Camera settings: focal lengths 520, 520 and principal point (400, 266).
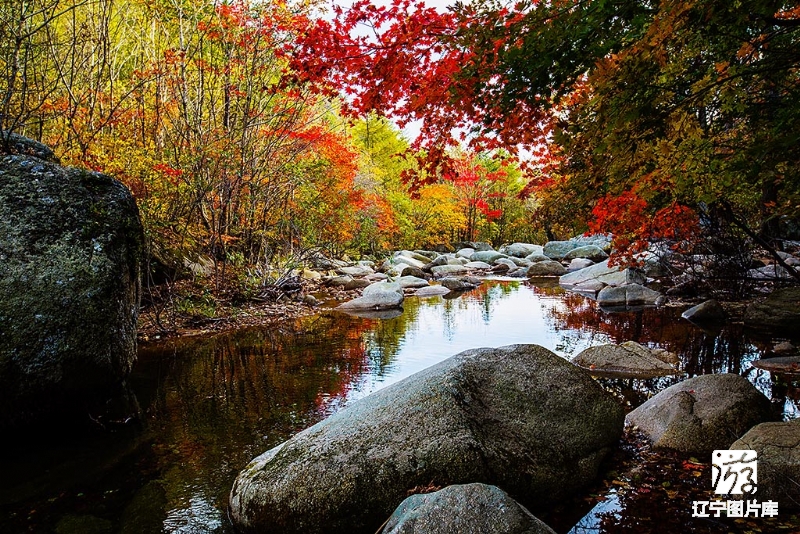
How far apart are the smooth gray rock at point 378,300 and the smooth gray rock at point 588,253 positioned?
44.2ft

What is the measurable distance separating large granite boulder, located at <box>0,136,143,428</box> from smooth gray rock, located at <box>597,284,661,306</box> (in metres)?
11.9

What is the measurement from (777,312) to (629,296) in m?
4.24

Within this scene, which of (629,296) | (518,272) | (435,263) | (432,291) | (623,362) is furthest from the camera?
(435,263)

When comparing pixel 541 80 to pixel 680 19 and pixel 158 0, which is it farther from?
pixel 158 0

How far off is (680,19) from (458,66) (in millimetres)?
2206

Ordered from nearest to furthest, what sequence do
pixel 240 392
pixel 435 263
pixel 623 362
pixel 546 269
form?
1. pixel 240 392
2. pixel 623 362
3. pixel 546 269
4. pixel 435 263

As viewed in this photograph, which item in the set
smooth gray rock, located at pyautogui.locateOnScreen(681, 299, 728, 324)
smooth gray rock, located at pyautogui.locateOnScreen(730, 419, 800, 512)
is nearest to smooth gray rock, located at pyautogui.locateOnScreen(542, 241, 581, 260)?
smooth gray rock, located at pyautogui.locateOnScreen(681, 299, 728, 324)

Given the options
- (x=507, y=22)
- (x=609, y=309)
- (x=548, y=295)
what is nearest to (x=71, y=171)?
(x=507, y=22)

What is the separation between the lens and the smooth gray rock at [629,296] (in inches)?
531

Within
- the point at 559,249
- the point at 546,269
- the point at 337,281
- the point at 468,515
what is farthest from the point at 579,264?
the point at 468,515

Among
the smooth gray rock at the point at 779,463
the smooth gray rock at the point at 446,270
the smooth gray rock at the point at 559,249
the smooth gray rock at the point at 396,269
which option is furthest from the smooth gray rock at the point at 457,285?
the smooth gray rock at the point at 779,463

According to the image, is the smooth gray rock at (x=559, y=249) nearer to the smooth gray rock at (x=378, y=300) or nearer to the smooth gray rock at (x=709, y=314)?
the smooth gray rock at (x=378, y=300)

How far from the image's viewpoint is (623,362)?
23.6 ft

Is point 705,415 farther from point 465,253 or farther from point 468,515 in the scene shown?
point 465,253
